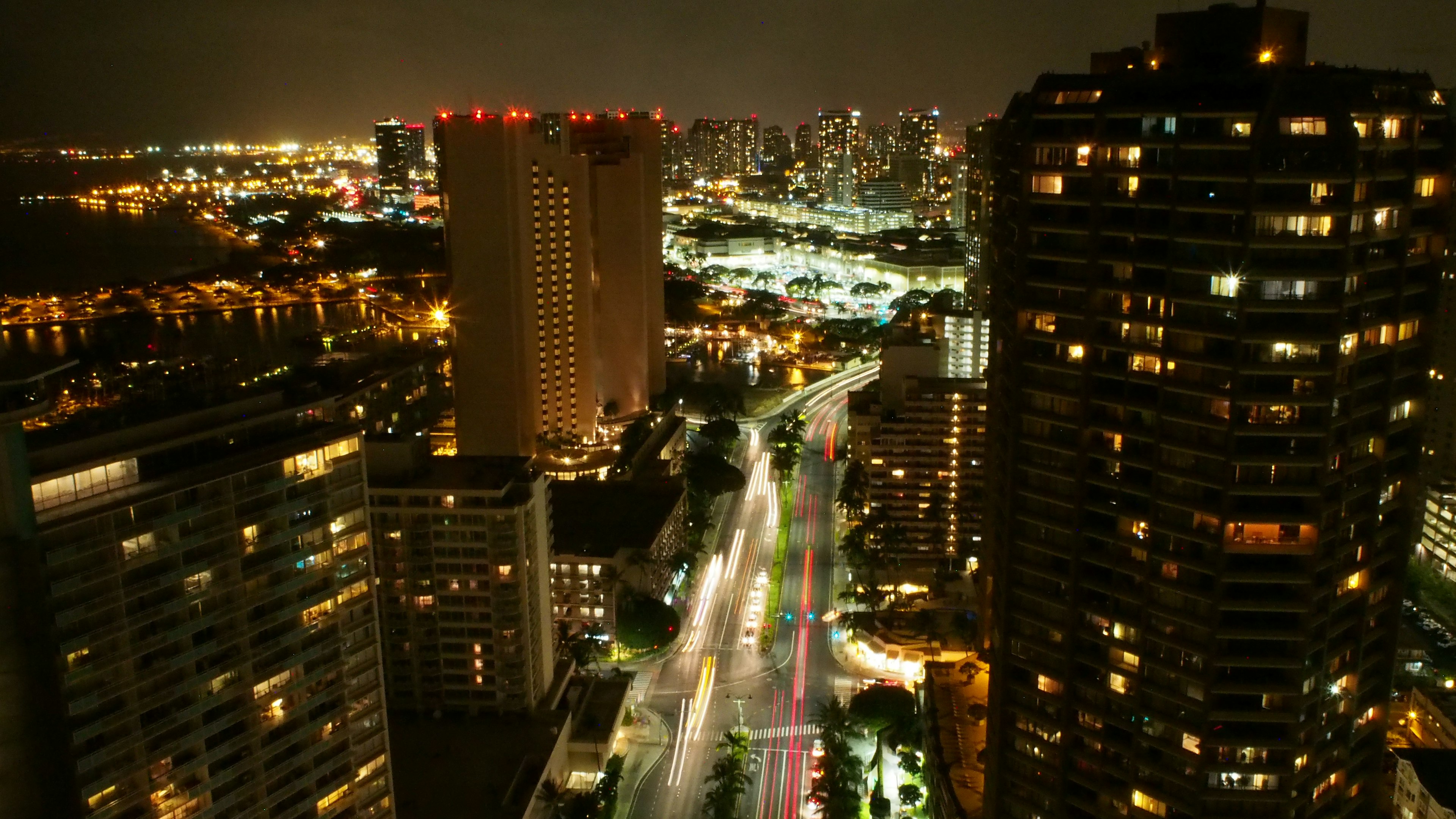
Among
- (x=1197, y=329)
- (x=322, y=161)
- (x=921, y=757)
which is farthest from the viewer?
(x=322, y=161)

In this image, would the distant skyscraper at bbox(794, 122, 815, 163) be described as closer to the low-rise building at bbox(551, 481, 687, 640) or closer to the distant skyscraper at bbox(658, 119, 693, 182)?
the distant skyscraper at bbox(658, 119, 693, 182)

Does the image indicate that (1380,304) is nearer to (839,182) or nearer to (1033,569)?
(1033,569)

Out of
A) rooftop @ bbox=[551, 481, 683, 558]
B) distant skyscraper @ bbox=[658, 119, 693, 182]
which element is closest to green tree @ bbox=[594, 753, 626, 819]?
rooftop @ bbox=[551, 481, 683, 558]

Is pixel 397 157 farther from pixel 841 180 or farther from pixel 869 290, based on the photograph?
pixel 869 290

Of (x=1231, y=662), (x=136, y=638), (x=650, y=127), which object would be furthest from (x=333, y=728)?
(x=650, y=127)

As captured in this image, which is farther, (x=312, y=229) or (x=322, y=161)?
(x=322, y=161)

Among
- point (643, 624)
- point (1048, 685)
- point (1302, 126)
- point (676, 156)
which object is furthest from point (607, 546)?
point (676, 156)
